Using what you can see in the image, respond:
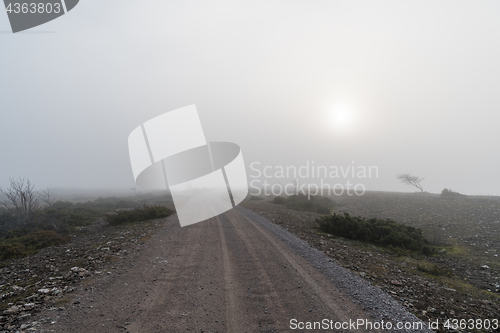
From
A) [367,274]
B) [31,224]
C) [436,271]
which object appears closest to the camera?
[367,274]

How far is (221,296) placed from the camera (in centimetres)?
541

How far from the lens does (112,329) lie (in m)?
3.97

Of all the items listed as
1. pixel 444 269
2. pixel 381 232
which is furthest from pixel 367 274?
pixel 381 232

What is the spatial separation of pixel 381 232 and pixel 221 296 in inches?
428

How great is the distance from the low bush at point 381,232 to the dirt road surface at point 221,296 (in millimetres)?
5200

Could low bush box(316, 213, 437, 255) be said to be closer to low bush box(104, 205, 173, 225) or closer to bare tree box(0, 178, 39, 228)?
low bush box(104, 205, 173, 225)

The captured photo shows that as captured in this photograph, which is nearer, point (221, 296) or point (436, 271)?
point (221, 296)

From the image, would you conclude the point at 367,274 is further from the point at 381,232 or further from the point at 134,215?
the point at 134,215

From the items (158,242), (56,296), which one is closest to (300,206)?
(158,242)

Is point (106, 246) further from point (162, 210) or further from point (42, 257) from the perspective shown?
point (162, 210)

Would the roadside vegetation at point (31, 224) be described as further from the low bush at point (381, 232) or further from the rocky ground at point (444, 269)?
the low bush at point (381, 232)

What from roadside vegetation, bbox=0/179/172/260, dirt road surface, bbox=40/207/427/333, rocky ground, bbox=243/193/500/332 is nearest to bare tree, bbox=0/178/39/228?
roadside vegetation, bbox=0/179/172/260

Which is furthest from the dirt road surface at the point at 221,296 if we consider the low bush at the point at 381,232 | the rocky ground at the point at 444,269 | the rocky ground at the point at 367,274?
the low bush at the point at 381,232

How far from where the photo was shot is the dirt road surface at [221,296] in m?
4.27
